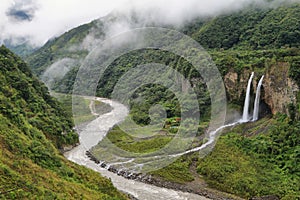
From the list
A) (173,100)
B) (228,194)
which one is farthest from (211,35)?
(228,194)

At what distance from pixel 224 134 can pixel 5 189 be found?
2380 centimetres

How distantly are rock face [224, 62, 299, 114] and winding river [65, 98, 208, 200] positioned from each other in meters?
14.1

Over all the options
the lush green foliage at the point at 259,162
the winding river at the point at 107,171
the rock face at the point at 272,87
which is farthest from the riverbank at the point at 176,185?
the rock face at the point at 272,87

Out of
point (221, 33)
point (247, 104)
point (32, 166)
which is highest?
point (221, 33)

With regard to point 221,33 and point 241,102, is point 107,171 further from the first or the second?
point 221,33

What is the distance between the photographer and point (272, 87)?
3603 centimetres

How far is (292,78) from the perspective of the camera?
1276 inches

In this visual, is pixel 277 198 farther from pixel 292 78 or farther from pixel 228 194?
pixel 292 78

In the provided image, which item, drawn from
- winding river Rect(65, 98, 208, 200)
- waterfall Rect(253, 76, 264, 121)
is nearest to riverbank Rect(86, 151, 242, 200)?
winding river Rect(65, 98, 208, 200)

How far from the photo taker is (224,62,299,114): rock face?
33.0m

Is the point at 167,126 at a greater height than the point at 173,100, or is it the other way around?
the point at 173,100

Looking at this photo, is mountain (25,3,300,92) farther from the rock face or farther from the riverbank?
the riverbank

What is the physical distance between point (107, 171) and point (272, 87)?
59.2 ft

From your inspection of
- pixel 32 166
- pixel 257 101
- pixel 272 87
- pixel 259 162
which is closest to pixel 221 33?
pixel 257 101
